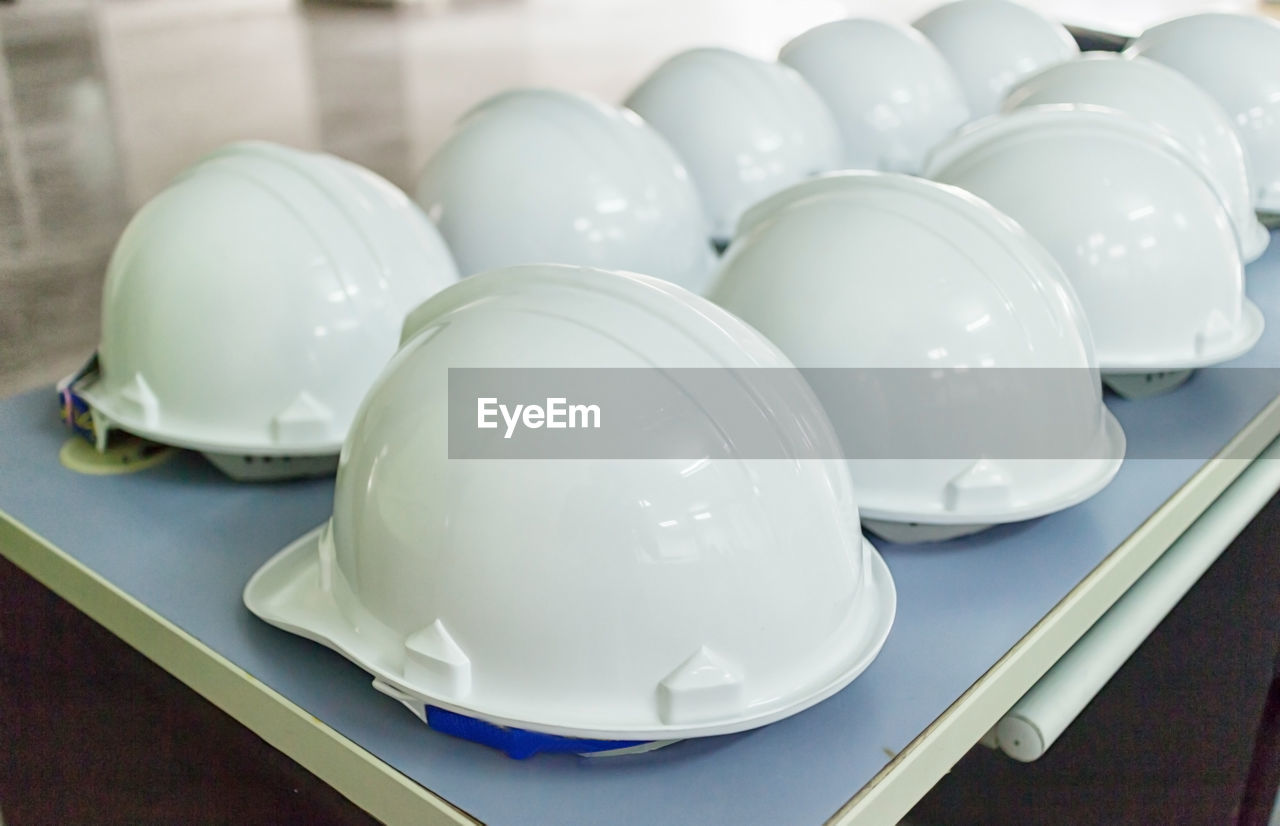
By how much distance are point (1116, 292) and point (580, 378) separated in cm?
74

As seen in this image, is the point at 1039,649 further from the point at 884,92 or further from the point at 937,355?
the point at 884,92

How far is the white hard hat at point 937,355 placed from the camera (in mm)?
1077

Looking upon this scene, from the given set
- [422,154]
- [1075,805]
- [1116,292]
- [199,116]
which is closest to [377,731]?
[1116,292]

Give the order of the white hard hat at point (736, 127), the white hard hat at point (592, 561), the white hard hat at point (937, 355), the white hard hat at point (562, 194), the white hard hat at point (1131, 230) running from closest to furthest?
1. the white hard hat at point (592, 561)
2. the white hard hat at point (937, 355)
3. the white hard hat at point (1131, 230)
4. the white hard hat at point (562, 194)
5. the white hard hat at point (736, 127)

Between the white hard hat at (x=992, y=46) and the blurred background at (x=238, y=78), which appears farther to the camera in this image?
the blurred background at (x=238, y=78)

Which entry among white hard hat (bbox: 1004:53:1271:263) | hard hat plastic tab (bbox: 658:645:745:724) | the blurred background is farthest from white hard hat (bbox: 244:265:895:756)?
the blurred background

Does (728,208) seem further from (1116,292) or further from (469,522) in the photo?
(469,522)

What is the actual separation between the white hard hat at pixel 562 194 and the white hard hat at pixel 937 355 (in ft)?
1.25

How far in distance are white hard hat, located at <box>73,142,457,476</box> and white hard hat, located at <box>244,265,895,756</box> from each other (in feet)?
0.94

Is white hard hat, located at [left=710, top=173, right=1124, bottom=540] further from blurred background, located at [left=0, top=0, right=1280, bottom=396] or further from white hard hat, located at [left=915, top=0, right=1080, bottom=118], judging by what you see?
blurred background, located at [left=0, top=0, right=1280, bottom=396]

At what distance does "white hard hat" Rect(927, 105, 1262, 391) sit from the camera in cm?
133

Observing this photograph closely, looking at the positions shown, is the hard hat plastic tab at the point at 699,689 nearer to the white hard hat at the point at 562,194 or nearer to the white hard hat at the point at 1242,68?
the white hard hat at the point at 562,194

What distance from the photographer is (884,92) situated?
2.05 m

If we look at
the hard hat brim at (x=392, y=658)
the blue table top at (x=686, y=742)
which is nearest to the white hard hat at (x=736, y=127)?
the blue table top at (x=686, y=742)
